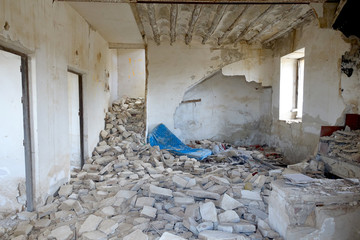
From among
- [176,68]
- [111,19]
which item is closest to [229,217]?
[111,19]

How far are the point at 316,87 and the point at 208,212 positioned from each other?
3.71 metres

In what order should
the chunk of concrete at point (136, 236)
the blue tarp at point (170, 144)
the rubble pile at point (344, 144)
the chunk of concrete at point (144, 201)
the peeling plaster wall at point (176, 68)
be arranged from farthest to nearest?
the peeling plaster wall at point (176, 68), the blue tarp at point (170, 144), the rubble pile at point (344, 144), the chunk of concrete at point (144, 201), the chunk of concrete at point (136, 236)

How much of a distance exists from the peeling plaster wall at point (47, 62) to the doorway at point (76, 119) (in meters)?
0.41

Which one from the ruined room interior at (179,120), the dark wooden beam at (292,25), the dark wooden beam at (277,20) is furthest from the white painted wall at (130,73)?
the dark wooden beam at (292,25)

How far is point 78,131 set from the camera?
4961 mm

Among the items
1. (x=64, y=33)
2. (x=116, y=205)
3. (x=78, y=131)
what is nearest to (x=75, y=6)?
(x=64, y=33)

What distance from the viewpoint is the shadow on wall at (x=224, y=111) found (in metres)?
7.77

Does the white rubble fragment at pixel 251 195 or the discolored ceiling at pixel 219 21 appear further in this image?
the discolored ceiling at pixel 219 21

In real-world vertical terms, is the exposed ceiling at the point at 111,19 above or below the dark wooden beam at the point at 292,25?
below

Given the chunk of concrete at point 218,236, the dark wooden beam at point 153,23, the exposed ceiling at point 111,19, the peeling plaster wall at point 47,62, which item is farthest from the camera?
the dark wooden beam at point 153,23

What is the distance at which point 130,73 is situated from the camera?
8477mm

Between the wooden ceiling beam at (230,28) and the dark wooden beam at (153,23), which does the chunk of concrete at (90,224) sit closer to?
the dark wooden beam at (153,23)

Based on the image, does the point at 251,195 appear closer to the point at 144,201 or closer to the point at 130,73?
the point at 144,201

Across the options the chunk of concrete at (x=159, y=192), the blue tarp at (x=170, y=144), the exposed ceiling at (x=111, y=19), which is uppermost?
the exposed ceiling at (x=111, y=19)
